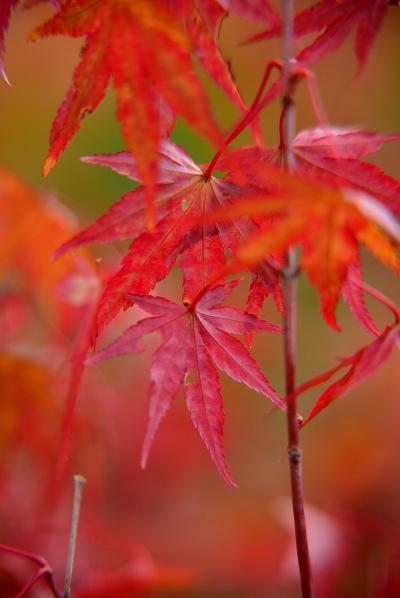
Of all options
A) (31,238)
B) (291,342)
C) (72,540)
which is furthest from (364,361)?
(31,238)

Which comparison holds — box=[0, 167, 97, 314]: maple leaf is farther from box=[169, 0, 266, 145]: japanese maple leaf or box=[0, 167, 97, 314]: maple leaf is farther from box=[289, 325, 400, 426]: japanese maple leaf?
box=[289, 325, 400, 426]: japanese maple leaf

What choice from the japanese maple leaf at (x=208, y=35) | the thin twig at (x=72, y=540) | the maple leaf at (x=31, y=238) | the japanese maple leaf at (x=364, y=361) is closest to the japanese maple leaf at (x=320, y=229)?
the japanese maple leaf at (x=364, y=361)

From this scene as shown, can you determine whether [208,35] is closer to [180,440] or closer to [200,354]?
[200,354]

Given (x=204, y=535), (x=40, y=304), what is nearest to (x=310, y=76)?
(x=40, y=304)

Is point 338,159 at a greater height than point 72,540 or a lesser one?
greater

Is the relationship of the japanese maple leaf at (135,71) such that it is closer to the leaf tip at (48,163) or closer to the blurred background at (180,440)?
the leaf tip at (48,163)

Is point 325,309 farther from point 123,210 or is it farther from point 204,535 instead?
point 204,535
